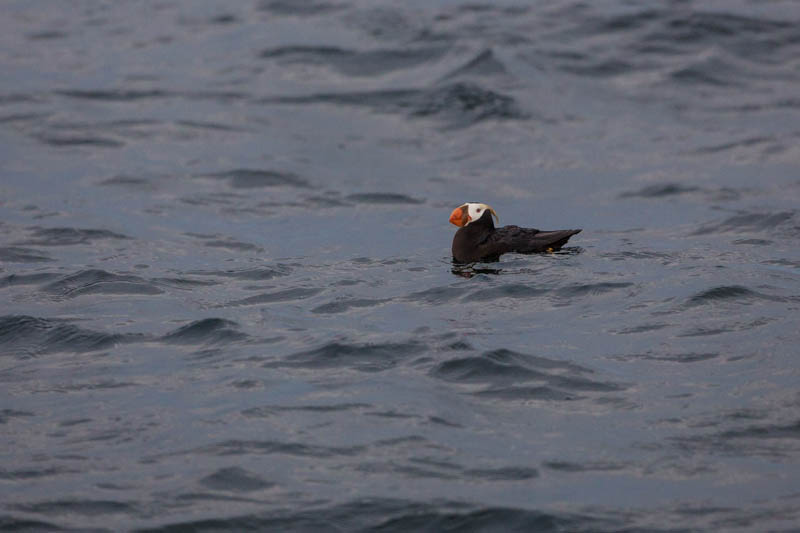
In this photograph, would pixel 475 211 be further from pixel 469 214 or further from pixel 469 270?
pixel 469 270

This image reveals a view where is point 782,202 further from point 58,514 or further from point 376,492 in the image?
point 58,514

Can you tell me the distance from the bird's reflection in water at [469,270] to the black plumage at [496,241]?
0.26 ft

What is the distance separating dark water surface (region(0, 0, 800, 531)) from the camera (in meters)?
6.93

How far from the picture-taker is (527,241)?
449 inches

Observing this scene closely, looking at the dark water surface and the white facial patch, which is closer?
the dark water surface

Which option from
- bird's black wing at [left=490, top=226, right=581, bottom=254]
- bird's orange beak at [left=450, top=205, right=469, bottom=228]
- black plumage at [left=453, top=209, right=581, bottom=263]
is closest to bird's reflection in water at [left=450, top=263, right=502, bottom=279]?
black plumage at [left=453, top=209, right=581, bottom=263]

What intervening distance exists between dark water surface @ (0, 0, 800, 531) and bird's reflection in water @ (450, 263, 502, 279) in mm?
84

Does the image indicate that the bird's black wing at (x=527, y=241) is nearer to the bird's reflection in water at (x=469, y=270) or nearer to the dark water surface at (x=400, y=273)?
the dark water surface at (x=400, y=273)

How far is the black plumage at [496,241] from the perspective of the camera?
1142 centimetres

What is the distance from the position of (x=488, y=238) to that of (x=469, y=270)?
0.45 meters

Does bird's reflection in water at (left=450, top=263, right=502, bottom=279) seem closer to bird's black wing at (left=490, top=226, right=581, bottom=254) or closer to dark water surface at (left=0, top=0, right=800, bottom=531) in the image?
dark water surface at (left=0, top=0, right=800, bottom=531)

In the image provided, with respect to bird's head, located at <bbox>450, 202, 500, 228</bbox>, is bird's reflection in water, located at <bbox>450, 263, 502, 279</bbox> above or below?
below

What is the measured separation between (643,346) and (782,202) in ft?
19.1

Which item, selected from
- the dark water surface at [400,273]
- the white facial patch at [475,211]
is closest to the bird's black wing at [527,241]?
the dark water surface at [400,273]
